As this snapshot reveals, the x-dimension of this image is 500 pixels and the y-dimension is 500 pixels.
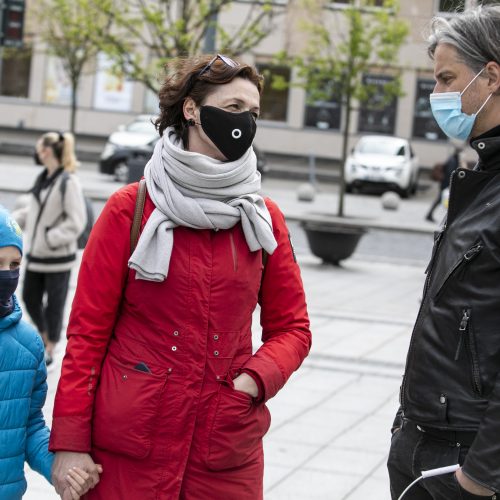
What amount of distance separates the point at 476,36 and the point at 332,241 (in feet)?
41.7

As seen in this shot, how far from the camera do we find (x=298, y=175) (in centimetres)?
3638

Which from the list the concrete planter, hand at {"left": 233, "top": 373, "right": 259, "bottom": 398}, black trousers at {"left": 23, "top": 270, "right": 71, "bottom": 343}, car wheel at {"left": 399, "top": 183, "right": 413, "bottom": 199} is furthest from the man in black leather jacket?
car wheel at {"left": 399, "top": 183, "right": 413, "bottom": 199}

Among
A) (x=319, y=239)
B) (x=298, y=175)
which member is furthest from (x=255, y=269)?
(x=298, y=175)

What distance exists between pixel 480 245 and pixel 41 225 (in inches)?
225

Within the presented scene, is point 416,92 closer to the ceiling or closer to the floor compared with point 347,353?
closer to the ceiling

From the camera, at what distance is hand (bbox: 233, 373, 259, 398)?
10.8 feet

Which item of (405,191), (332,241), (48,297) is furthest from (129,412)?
(405,191)

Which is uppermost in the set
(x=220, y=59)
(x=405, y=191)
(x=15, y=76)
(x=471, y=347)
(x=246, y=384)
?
(x=220, y=59)

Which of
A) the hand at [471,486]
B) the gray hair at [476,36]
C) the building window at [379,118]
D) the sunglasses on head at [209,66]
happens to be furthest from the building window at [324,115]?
the hand at [471,486]

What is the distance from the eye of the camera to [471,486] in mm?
2773

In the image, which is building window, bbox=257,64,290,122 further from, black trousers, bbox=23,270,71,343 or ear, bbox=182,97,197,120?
ear, bbox=182,97,197,120

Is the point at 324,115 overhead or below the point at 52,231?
overhead

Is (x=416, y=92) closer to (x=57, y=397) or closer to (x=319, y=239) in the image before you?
(x=319, y=239)

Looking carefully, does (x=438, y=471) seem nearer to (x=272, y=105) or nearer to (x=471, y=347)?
(x=471, y=347)
